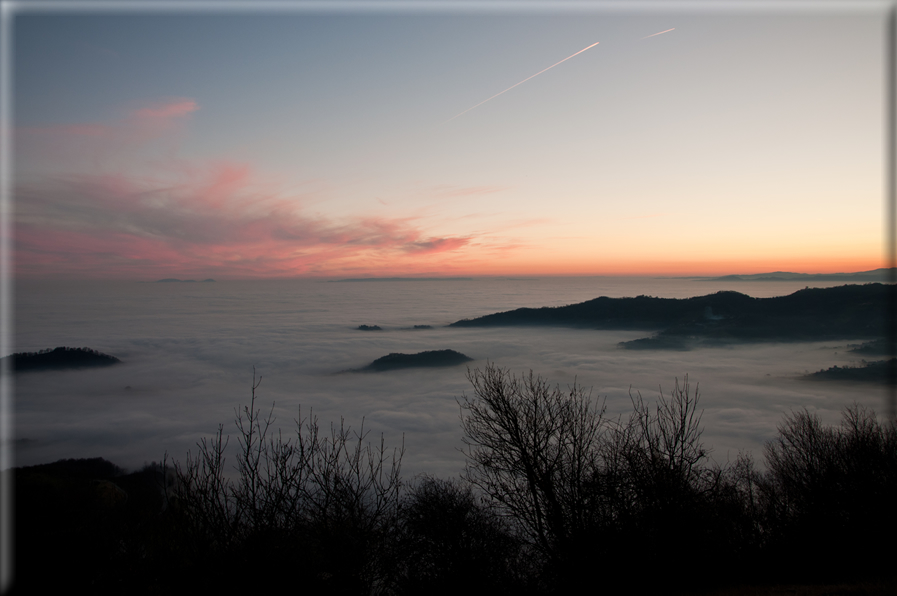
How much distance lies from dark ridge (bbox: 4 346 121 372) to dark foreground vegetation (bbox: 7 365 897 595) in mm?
119845

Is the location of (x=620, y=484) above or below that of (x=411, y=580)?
above

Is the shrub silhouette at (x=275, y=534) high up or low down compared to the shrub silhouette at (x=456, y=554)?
up

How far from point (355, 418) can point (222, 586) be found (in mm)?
70098

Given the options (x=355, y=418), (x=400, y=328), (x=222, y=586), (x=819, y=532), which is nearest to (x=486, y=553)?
(x=222, y=586)

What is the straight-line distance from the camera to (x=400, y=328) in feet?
623

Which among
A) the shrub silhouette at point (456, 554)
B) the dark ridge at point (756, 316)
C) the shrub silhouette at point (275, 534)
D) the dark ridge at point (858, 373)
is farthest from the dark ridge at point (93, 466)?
the dark ridge at point (756, 316)

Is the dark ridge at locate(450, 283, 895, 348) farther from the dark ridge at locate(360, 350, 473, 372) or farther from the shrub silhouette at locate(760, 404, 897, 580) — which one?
the shrub silhouette at locate(760, 404, 897, 580)

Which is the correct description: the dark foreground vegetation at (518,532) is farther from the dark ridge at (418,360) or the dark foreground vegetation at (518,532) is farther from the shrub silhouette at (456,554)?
the dark ridge at (418,360)

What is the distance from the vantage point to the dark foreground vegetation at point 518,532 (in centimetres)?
1271

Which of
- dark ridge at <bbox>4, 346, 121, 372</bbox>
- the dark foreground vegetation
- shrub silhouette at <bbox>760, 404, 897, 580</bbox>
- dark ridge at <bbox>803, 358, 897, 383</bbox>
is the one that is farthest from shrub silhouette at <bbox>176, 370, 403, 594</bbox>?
dark ridge at <bbox>4, 346, 121, 372</bbox>

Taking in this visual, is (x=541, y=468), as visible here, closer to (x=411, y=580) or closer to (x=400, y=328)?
(x=411, y=580)

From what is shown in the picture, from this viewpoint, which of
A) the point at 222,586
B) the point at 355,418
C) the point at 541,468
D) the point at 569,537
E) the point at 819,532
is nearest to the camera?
the point at 222,586

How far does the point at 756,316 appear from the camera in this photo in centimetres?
15162

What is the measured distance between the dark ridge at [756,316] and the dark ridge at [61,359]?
6733 inches
